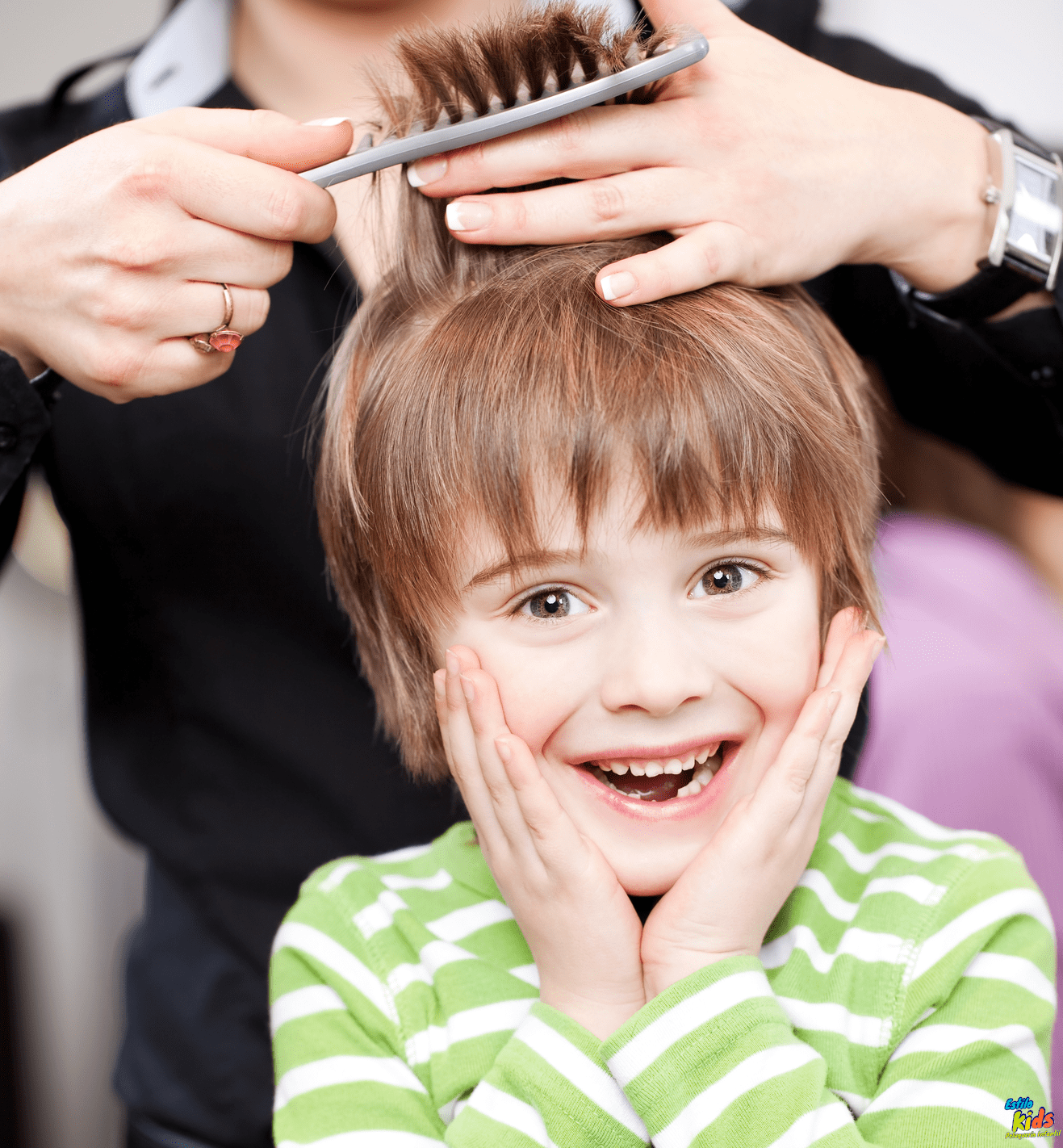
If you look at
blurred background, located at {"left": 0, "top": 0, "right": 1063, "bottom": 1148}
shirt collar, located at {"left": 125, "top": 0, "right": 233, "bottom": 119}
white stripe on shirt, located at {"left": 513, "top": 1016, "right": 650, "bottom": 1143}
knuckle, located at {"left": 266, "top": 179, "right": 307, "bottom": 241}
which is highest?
shirt collar, located at {"left": 125, "top": 0, "right": 233, "bottom": 119}

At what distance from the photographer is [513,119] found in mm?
539

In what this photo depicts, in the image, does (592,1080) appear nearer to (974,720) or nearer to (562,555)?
(562,555)

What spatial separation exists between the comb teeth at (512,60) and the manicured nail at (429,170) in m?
0.02

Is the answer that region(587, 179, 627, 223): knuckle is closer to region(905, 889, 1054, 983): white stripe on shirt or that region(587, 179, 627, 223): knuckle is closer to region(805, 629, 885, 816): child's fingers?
region(805, 629, 885, 816): child's fingers

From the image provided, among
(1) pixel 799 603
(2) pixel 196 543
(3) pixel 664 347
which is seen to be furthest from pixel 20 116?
(1) pixel 799 603

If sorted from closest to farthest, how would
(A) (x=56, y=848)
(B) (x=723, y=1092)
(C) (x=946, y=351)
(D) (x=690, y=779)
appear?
(B) (x=723, y=1092) < (D) (x=690, y=779) < (C) (x=946, y=351) < (A) (x=56, y=848)

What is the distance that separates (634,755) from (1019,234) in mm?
430

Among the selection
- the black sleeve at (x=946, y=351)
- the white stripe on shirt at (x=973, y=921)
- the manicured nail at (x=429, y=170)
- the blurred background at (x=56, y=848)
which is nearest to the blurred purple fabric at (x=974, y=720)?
the black sleeve at (x=946, y=351)

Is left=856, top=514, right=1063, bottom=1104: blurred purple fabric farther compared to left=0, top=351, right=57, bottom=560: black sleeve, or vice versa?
left=856, top=514, right=1063, bottom=1104: blurred purple fabric

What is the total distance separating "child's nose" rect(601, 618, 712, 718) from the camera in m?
0.54

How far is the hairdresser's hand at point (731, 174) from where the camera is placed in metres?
0.58

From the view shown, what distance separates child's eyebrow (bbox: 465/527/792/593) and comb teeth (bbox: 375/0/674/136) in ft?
0.80

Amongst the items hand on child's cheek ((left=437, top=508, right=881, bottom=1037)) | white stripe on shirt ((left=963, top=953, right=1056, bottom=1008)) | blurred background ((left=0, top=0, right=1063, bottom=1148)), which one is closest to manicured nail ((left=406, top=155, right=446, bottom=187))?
hand on child's cheek ((left=437, top=508, right=881, bottom=1037))

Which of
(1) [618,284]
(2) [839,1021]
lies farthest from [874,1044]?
(1) [618,284]
